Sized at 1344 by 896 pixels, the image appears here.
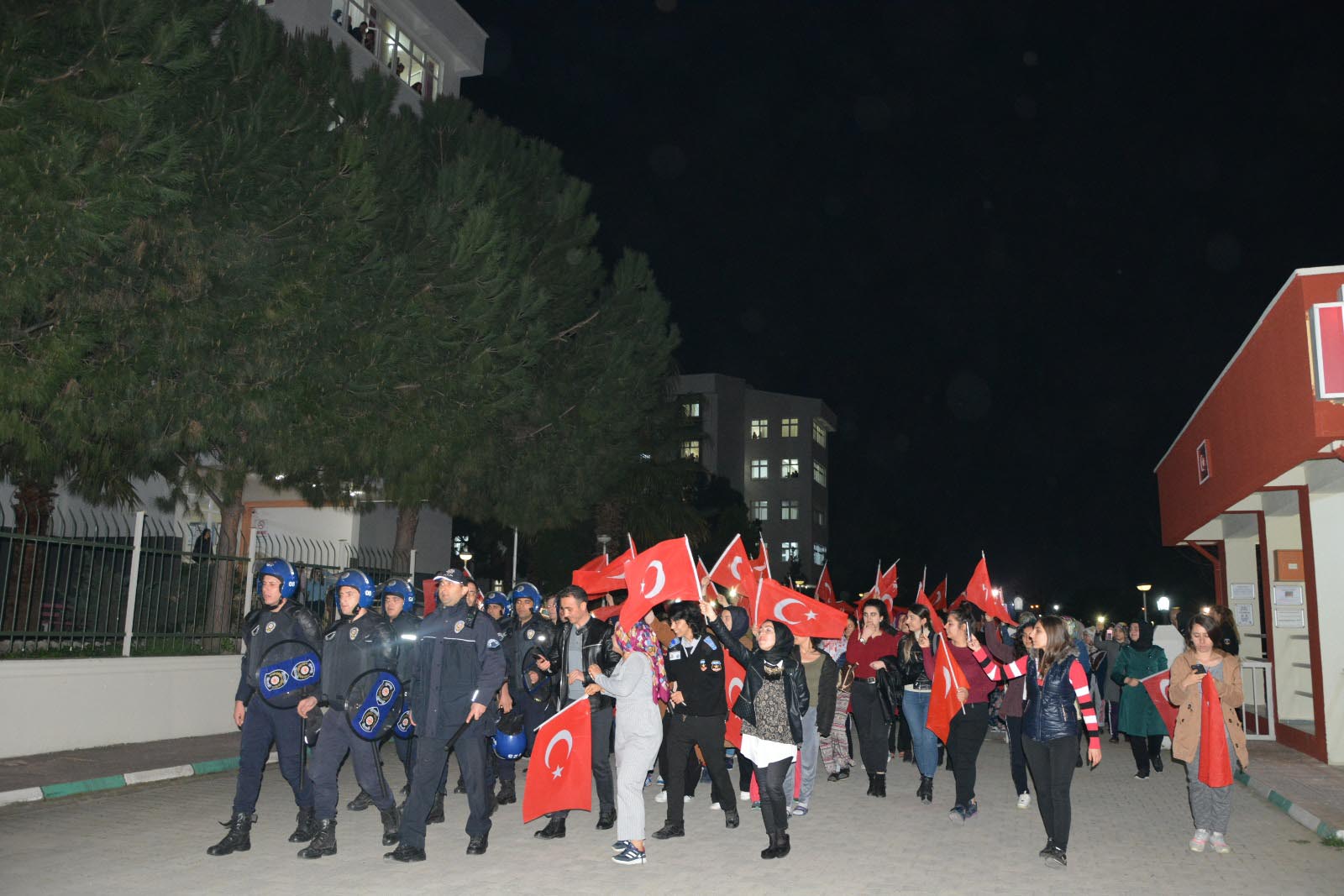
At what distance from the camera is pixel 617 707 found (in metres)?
8.21

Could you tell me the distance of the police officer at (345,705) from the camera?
25.4 feet

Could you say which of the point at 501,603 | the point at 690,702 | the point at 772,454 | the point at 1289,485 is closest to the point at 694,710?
the point at 690,702

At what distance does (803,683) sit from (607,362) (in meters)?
15.8

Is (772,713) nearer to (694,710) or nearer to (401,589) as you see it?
(694,710)

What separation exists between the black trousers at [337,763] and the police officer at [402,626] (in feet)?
0.73

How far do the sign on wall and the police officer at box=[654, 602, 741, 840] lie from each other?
7.23m

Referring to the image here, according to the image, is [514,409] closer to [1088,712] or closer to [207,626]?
[207,626]

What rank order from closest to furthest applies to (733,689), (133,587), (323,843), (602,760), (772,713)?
(323,843) < (772,713) < (602,760) < (733,689) < (133,587)

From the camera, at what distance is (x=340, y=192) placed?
52.2 ft

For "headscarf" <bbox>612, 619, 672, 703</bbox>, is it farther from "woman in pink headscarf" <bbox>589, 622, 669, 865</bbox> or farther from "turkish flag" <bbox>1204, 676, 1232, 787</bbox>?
"turkish flag" <bbox>1204, 676, 1232, 787</bbox>

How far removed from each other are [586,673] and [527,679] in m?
0.85

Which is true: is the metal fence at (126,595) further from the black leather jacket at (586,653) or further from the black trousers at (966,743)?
the black trousers at (966,743)

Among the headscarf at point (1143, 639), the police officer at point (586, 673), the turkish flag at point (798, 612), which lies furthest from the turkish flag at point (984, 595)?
the police officer at point (586, 673)

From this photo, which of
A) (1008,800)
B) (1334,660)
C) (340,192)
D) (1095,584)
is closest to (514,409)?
(340,192)
